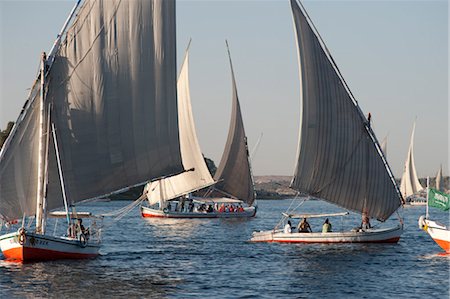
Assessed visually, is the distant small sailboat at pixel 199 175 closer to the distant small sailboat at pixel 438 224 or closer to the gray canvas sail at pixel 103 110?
the gray canvas sail at pixel 103 110

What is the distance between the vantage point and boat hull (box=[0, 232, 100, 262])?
1790 inches

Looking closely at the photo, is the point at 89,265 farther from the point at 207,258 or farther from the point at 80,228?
the point at 207,258

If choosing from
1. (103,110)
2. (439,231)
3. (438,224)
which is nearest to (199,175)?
(438,224)

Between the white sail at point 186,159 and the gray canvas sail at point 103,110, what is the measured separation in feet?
126

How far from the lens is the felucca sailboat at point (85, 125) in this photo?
46.8 meters

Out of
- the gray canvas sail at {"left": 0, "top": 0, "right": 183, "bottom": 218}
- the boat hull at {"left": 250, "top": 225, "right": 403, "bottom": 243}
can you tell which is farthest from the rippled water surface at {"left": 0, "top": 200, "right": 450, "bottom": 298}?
the gray canvas sail at {"left": 0, "top": 0, "right": 183, "bottom": 218}

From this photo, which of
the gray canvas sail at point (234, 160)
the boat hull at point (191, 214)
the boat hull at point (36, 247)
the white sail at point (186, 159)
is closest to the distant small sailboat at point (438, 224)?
the boat hull at point (36, 247)

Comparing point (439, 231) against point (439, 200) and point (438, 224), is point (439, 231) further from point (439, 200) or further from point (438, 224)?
point (439, 200)

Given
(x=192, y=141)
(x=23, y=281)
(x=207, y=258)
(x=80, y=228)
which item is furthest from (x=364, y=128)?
(x=192, y=141)

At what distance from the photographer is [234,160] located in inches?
3853

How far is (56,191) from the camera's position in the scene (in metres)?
47.5

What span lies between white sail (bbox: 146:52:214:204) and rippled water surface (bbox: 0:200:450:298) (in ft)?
89.1

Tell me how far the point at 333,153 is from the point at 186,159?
36554 millimetres

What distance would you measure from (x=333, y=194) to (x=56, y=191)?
2047 cm
